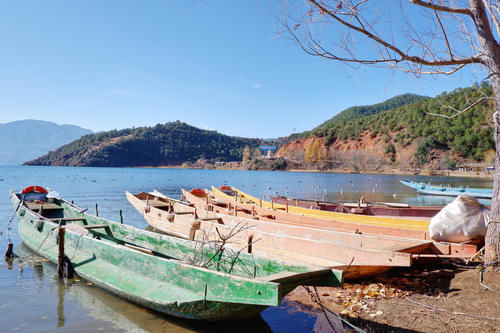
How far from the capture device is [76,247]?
7.17 meters

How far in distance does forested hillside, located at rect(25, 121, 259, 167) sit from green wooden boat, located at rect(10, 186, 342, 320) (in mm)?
112120

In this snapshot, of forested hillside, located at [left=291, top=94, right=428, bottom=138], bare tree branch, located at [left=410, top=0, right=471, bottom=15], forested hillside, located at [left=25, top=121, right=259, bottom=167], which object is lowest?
bare tree branch, located at [left=410, top=0, right=471, bottom=15]

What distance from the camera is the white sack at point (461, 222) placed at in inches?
239

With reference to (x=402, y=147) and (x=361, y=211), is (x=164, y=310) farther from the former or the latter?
(x=402, y=147)

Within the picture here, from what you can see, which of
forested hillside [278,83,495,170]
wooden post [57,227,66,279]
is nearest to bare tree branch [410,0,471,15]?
wooden post [57,227,66,279]

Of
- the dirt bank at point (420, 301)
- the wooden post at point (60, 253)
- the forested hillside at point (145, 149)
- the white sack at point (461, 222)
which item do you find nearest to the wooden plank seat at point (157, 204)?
the wooden post at point (60, 253)

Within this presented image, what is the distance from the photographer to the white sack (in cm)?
606

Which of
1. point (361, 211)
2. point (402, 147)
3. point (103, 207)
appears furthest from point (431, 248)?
point (402, 147)

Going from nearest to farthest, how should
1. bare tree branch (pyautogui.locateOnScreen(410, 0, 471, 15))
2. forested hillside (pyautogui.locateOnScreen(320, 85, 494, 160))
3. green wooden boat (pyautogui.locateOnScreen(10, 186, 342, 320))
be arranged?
green wooden boat (pyautogui.locateOnScreen(10, 186, 342, 320)) → bare tree branch (pyautogui.locateOnScreen(410, 0, 471, 15)) → forested hillside (pyautogui.locateOnScreen(320, 85, 494, 160))

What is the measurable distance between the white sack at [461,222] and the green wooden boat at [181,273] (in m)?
3.42

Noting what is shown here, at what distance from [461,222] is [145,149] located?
402 ft

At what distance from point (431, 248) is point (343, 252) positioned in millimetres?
1791

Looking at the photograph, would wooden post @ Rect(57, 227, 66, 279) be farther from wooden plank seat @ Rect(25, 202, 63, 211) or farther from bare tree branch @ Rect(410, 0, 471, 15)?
bare tree branch @ Rect(410, 0, 471, 15)

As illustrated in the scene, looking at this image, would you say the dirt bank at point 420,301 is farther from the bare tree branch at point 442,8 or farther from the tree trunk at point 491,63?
the bare tree branch at point 442,8
